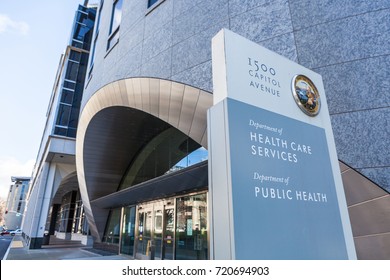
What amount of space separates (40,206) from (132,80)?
1767 cm

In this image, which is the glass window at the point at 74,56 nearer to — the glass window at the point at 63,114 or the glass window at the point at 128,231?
the glass window at the point at 63,114

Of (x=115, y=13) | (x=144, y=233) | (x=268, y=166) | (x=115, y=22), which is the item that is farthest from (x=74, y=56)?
(x=268, y=166)

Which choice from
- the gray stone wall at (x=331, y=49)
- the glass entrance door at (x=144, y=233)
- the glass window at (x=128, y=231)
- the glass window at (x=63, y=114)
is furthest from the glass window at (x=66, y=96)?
the gray stone wall at (x=331, y=49)

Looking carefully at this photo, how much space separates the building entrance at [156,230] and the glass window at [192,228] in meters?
0.53

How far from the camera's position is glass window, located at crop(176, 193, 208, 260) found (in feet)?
33.1

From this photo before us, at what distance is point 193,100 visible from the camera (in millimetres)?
7441

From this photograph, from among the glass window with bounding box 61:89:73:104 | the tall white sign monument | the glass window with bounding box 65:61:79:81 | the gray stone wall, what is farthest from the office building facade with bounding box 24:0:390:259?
the glass window with bounding box 65:61:79:81

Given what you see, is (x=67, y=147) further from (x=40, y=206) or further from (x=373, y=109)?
(x=373, y=109)

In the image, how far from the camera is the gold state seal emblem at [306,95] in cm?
324

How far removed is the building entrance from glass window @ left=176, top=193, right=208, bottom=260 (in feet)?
1.75

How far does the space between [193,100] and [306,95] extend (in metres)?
4.36

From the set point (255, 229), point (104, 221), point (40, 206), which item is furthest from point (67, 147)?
point (255, 229)

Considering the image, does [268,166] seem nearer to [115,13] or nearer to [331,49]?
[331,49]

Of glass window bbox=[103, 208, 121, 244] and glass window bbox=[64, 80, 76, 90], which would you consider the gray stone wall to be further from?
glass window bbox=[64, 80, 76, 90]
